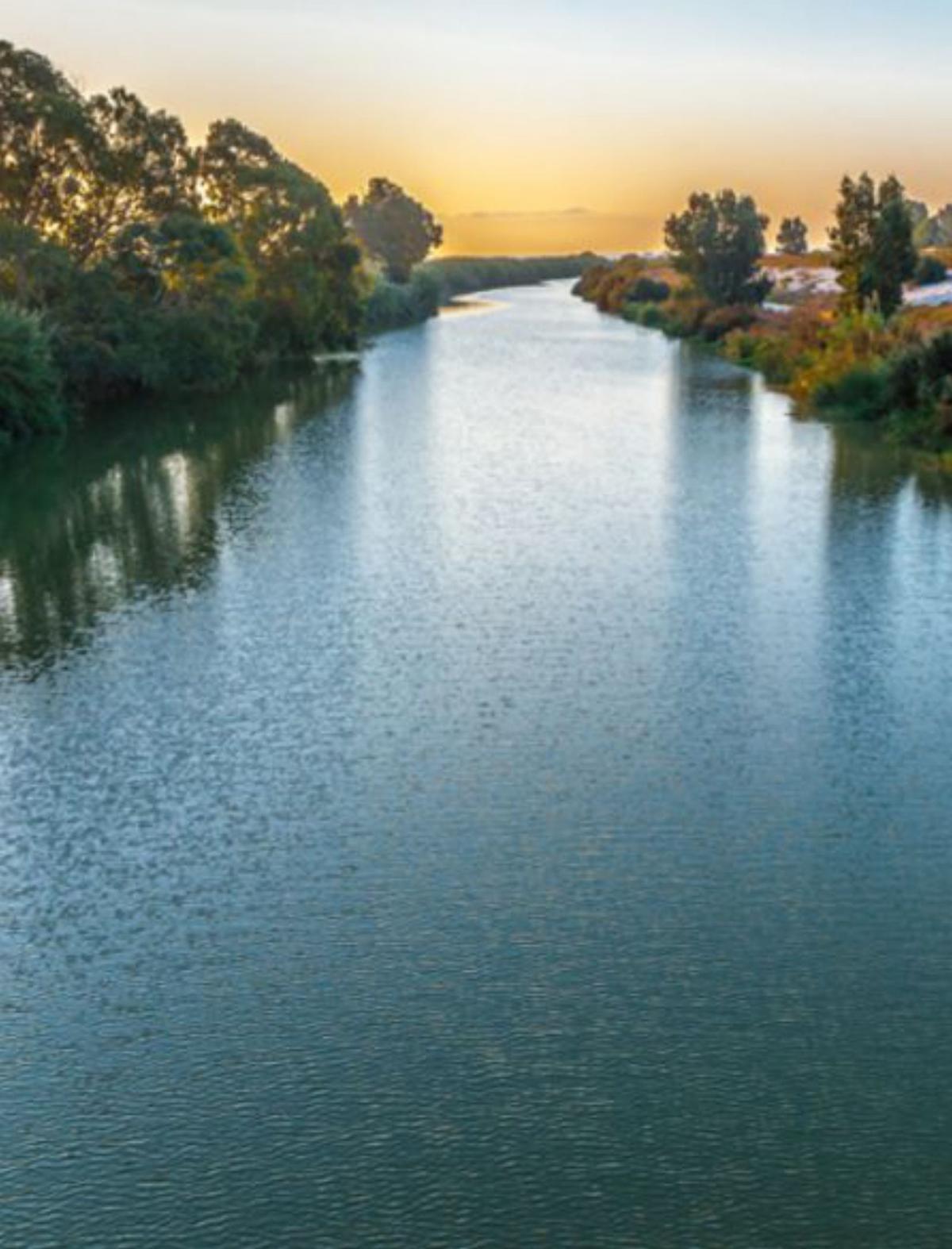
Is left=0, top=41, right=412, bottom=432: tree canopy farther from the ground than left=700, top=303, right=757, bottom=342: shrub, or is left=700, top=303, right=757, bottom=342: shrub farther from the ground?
left=0, top=41, right=412, bottom=432: tree canopy

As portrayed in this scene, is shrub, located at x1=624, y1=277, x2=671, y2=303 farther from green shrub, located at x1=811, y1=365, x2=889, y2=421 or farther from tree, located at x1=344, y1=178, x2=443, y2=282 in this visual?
green shrub, located at x1=811, y1=365, x2=889, y2=421

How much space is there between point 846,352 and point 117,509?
3337 cm

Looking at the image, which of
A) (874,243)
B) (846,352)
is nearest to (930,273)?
(874,243)

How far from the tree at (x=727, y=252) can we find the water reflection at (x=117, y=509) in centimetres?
4634

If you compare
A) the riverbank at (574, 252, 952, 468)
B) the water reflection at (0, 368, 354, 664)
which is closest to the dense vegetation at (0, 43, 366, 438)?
the water reflection at (0, 368, 354, 664)

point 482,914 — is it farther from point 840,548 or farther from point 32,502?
point 32,502

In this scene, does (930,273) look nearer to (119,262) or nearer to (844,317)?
(844,317)

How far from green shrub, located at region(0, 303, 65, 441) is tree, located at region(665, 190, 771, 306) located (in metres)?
61.1

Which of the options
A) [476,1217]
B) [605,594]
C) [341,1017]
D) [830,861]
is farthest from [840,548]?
[476,1217]

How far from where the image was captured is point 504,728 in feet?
66.1

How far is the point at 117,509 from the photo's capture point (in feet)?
127

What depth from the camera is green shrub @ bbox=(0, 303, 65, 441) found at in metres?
48.2

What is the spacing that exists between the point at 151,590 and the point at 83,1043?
56.9 feet

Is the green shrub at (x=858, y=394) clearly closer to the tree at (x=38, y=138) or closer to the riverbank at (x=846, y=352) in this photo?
the riverbank at (x=846, y=352)
